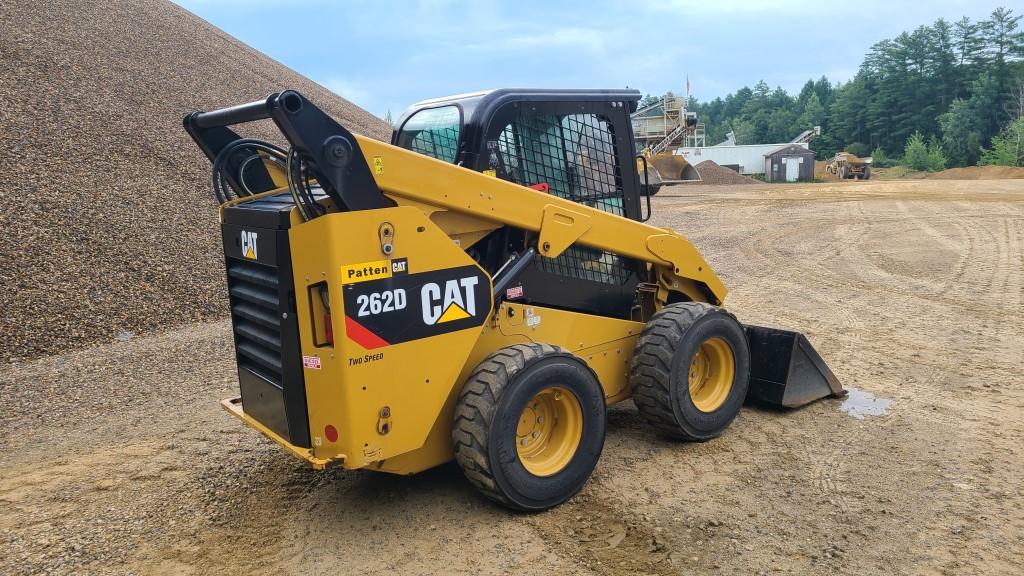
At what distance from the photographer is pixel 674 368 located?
4590mm

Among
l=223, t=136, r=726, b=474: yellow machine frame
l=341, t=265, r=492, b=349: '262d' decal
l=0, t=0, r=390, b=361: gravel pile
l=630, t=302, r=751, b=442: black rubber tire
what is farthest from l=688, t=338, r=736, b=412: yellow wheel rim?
l=0, t=0, r=390, b=361: gravel pile

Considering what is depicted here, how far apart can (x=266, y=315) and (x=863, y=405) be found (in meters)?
4.38

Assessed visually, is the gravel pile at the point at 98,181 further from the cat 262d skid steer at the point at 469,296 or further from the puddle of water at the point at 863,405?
the puddle of water at the point at 863,405

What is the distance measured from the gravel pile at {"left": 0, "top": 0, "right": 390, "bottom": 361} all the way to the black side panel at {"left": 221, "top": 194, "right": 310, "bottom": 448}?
178 inches

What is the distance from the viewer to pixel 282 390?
3.73 metres

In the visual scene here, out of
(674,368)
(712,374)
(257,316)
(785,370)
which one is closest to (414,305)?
(257,316)

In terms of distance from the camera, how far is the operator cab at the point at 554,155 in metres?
4.35

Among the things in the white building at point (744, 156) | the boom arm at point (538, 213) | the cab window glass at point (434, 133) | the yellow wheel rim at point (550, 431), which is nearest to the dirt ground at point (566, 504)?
the yellow wheel rim at point (550, 431)

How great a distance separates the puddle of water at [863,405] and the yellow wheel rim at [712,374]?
1101 millimetres

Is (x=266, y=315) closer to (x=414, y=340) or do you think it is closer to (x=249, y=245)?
(x=249, y=245)

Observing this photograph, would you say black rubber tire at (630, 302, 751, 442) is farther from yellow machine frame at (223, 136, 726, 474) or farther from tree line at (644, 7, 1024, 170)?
tree line at (644, 7, 1024, 170)

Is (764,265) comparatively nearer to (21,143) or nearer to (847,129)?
(21,143)

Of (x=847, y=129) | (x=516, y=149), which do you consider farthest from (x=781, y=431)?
(x=847, y=129)

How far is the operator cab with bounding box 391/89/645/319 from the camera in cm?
435
